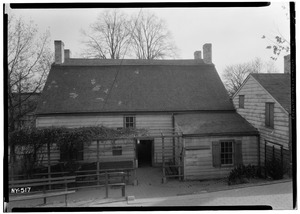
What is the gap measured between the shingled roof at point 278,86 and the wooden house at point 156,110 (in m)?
2.54

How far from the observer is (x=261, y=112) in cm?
1170

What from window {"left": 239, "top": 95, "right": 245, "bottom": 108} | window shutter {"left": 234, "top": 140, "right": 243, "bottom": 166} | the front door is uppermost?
window {"left": 239, "top": 95, "right": 245, "bottom": 108}

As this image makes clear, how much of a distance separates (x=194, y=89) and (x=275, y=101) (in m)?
6.65

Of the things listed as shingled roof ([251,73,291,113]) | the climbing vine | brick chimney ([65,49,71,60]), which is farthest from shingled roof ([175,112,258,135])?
brick chimney ([65,49,71,60])

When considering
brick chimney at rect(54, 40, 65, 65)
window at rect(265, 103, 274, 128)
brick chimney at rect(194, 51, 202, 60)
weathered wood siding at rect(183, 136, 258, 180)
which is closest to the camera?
window at rect(265, 103, 274, 128)

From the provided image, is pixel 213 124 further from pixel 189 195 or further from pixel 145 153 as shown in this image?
pixel 145 153

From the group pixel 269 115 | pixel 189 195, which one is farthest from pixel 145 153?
pixel 269 115

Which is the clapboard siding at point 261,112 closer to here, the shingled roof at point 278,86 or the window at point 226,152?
the shingled roof at point 278,86

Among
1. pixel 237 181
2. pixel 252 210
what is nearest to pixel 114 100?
pixel 237 181

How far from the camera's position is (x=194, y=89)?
645 inches

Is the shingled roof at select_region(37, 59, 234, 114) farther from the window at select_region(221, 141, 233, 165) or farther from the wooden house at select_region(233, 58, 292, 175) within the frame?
the window at select_region(221, 141, 233, 165)

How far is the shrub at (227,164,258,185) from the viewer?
1065 centimetres

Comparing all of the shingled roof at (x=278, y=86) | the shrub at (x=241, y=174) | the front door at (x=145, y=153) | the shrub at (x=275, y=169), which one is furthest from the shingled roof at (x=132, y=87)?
the shrub at (x=275, y=169)

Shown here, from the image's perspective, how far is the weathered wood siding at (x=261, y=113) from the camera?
10.1 m
